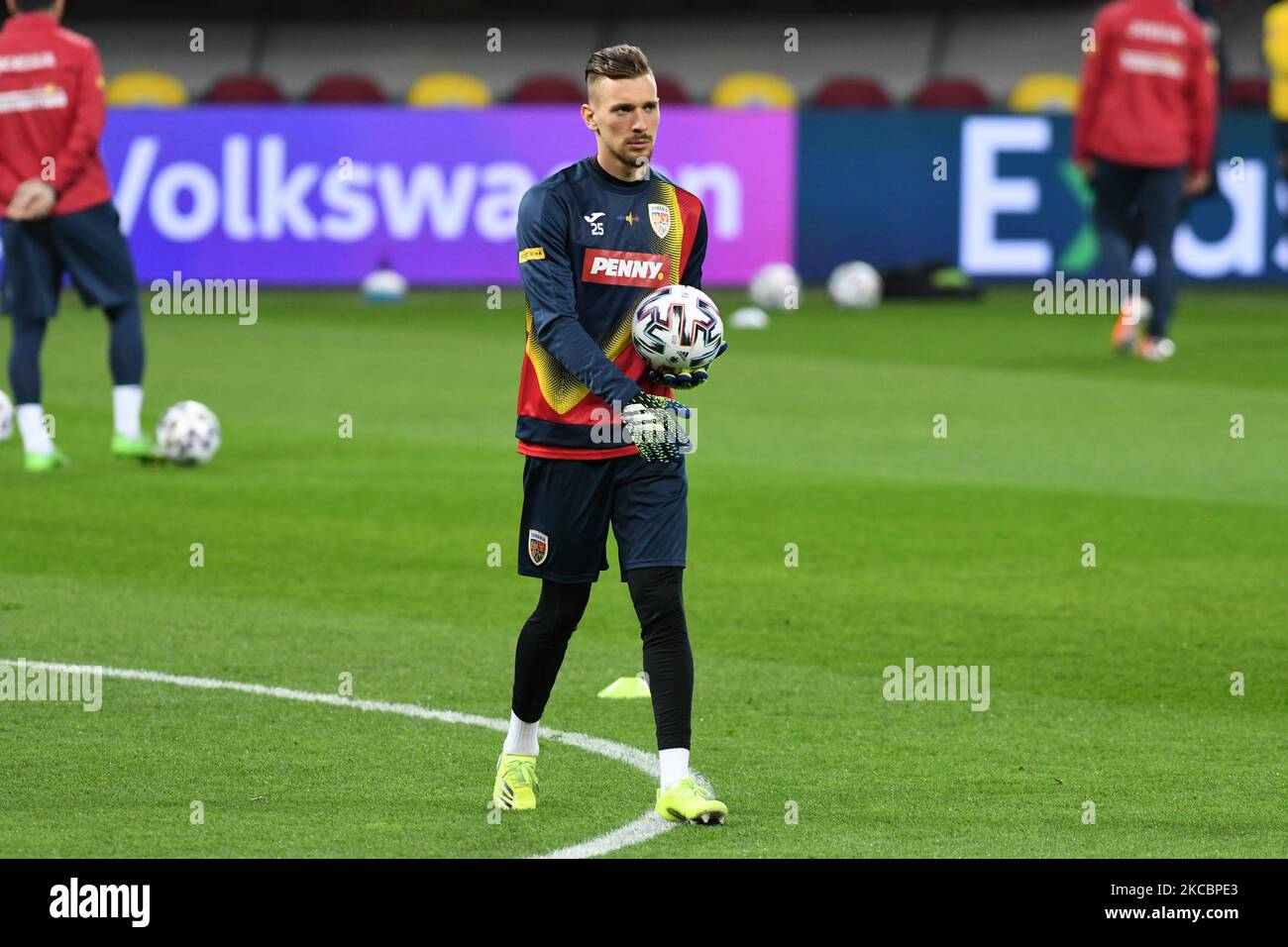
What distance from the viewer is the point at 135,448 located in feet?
41.0

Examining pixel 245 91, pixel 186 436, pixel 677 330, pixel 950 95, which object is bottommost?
pixel 186 436

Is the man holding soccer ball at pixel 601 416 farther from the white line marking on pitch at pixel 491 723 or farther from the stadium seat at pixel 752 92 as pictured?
the stadium seat at pixel 752 92

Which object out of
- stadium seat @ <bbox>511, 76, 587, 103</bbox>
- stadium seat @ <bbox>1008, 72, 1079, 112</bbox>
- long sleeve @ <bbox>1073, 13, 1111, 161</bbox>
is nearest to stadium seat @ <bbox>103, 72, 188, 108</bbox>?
stadium seat @ <bbox>511, 76, 587, 103</bbox>

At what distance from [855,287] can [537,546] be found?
17588 millimetres

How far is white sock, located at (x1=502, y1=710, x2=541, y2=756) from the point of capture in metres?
5.89

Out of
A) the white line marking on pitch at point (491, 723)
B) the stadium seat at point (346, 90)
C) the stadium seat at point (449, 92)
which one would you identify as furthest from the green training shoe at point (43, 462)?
the stadium seat at point (449, 92)

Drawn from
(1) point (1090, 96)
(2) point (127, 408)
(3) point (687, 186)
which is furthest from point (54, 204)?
(3) point (687, 186)

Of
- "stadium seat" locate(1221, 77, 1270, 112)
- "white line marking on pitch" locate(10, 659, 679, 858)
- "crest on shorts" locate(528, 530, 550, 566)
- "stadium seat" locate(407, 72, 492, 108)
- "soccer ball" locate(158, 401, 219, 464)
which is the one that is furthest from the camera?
"stadium seat" locate(407, 72, 492, 108)

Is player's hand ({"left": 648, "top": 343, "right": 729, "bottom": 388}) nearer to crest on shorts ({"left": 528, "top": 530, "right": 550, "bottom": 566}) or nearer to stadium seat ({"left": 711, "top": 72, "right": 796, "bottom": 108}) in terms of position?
crest on shorts ({"left": 528, "top": 530, "right": 550, "bottom": 566})

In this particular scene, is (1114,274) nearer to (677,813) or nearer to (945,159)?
(945,159)

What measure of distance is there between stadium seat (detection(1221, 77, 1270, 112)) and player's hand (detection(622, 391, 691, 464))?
23.7m

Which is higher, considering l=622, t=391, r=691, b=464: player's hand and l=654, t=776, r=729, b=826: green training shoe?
l=622, t=391, r=691, b=464: player's hand

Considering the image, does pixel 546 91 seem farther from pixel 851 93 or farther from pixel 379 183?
pixel 379 183
